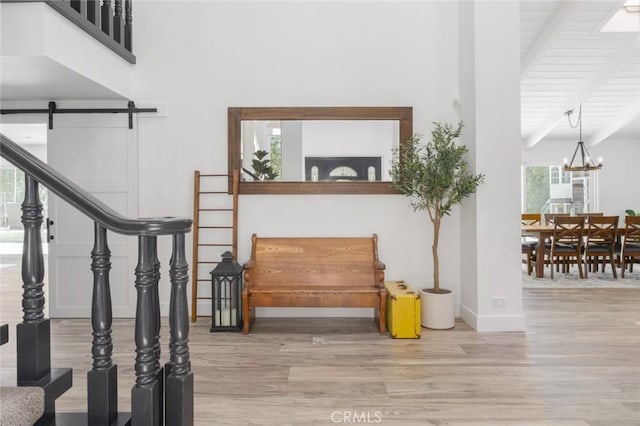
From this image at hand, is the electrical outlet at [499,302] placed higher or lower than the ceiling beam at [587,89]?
lower

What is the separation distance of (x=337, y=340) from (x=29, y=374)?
250 centimetres

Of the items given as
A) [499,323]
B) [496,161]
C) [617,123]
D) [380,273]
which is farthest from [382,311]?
[617,123]

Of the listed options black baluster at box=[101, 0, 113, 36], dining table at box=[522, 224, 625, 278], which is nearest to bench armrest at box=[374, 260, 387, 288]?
black baluster at box=[101, 0, 113, 36]

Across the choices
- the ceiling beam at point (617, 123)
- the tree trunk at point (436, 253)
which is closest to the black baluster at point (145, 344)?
the tree trunk at point (436, 253)

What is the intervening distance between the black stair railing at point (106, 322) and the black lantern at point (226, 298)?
7.39 ft

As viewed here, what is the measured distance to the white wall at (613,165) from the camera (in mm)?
10180

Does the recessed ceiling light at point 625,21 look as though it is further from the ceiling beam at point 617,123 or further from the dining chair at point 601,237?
the ceiling beam at point 617,123

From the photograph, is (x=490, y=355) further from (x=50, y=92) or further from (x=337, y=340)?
(x=50, y=92)

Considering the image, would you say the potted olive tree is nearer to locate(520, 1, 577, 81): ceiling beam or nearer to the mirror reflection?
the mirror reflection

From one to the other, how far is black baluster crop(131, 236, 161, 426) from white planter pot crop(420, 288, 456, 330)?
9.71ft

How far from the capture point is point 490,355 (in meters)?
3.30

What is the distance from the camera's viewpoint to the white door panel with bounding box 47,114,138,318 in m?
4.44

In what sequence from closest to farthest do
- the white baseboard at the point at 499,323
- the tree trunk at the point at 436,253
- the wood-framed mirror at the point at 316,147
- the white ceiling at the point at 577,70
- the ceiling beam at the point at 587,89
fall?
1. the white baseboard at the point at 499,323
2. the tree trunk at the point at 436,253
3. the wood-framed mirror at the point at 316,147
4. the white ceiling at the point at 577,70
5. the ceiling beam at the point at 587,89

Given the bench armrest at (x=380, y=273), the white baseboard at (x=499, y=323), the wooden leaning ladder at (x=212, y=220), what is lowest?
the white baseboard at (x=499, y=323)
